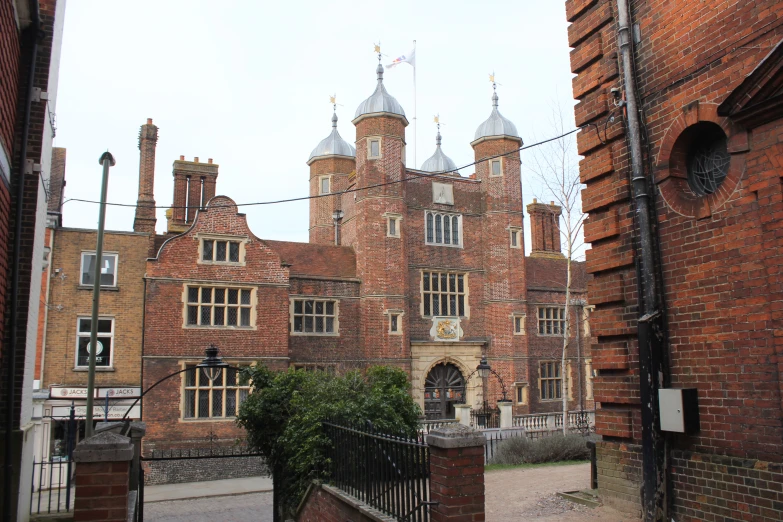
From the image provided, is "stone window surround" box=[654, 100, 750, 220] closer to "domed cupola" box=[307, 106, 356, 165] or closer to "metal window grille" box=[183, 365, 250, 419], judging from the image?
"metal window grille" box=[183, 365, 250, 419]

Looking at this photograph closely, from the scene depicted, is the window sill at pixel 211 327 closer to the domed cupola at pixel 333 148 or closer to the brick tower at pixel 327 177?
the brick tower at pixel 327 177

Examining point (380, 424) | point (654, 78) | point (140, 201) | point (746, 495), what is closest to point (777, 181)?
point (654, 78)

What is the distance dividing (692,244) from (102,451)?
6174mm

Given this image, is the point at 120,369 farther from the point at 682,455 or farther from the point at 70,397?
the point at 682,455

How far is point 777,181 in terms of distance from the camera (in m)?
6.22

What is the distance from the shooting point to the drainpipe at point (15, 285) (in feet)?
23.8

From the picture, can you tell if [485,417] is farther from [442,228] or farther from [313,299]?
[313,299]

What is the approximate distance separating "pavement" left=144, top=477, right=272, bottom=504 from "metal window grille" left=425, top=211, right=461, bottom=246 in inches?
511

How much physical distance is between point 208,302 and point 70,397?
5397mm

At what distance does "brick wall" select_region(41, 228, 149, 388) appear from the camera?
2173 centimetres

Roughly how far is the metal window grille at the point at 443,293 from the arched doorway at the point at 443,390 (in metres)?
2.46

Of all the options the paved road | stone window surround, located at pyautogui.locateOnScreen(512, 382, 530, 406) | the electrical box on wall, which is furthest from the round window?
stone window surround, located at pyautogui.locateOnScreen(512, 382, 530, 406)

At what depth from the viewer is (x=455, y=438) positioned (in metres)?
6.18

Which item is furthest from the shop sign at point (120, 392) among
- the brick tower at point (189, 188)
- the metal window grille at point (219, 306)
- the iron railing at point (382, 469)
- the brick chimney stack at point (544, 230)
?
the brick chimney stack at point (544, 230)
